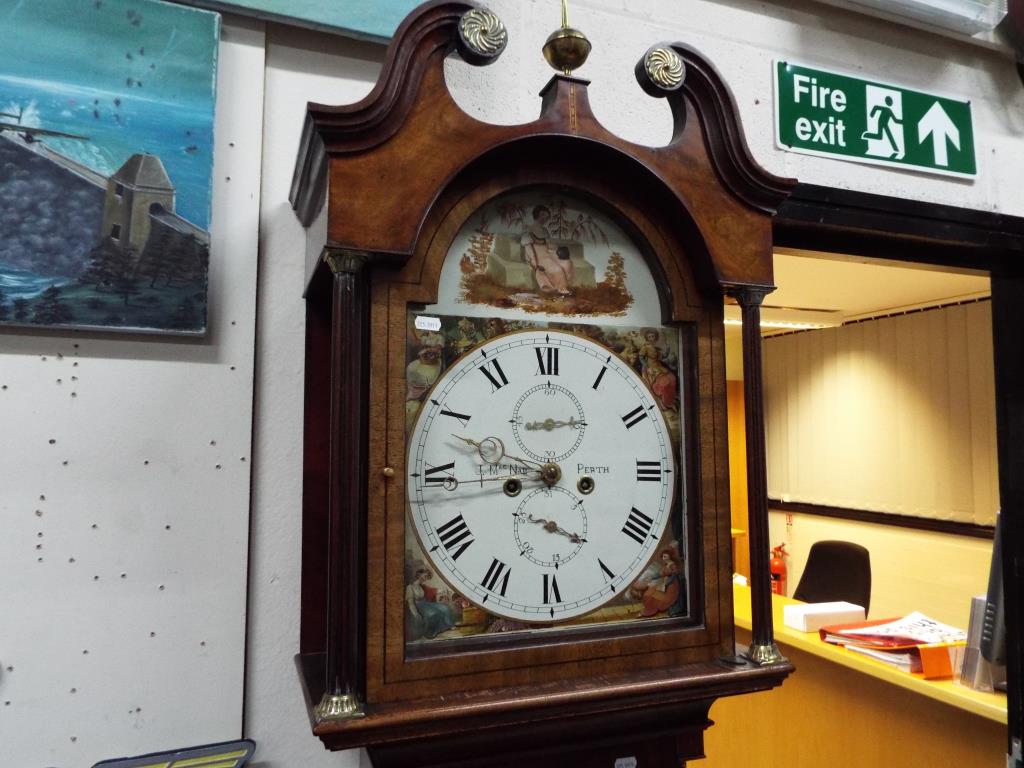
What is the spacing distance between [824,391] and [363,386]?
4610 millimetres

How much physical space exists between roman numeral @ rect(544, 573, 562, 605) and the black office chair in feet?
10.0

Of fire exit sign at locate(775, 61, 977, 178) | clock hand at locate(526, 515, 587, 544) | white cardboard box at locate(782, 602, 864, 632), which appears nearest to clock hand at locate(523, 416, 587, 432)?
clock hand at locate(526, 515, 587, 544)

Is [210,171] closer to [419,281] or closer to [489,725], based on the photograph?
[419,281]

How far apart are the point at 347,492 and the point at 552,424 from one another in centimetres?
25

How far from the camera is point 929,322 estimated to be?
13.6ft

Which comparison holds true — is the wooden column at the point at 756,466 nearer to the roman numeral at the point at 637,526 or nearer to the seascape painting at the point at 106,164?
the roman numeral at the point at 637,526

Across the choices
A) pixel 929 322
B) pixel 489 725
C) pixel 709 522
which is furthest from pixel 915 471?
pixel 489 725

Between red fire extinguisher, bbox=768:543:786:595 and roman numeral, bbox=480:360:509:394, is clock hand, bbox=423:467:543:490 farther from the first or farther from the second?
red fire extinguisher, bbox=768:543:786:595

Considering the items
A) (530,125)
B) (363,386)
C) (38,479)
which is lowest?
(38,479)

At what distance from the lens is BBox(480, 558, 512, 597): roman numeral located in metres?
0.85

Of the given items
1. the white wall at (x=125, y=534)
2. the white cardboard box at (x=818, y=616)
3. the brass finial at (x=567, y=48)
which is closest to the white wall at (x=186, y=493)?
the white wall at (x=125, y=534)

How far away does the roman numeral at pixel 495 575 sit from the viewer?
849mm

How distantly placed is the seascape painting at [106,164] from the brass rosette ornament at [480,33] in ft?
1.39

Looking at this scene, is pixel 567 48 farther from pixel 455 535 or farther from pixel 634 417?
pixel 455 535
